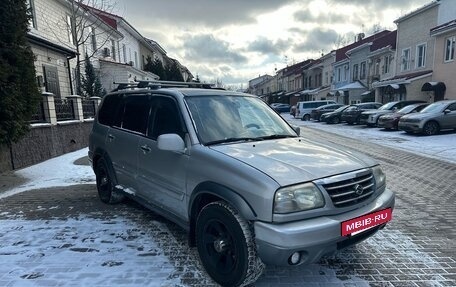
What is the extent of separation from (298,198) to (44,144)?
30.7ft

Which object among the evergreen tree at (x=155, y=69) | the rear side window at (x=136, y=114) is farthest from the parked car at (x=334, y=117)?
the rear side window at (x=136, y=114)

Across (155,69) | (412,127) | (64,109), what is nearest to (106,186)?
(64,109)

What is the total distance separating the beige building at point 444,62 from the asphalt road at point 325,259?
18.0 metres

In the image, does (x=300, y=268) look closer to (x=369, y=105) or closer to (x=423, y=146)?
(x=423, y=146)

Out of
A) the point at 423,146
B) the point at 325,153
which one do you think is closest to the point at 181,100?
the point at 325,153

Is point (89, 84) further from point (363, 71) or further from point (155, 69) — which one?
point (363, 71)

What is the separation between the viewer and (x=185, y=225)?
352 cm

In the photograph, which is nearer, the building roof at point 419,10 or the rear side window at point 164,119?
the rear side window at point 164,119

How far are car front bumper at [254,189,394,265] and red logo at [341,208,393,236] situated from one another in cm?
5

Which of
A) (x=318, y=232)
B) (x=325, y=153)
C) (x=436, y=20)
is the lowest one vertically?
(x=318, y=232)

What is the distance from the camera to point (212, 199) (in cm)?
317

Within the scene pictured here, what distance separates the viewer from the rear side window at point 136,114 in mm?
4248

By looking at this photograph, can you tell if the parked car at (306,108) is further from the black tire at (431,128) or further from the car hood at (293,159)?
the car hood at (293,159)

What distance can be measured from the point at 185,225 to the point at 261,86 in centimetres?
10894
